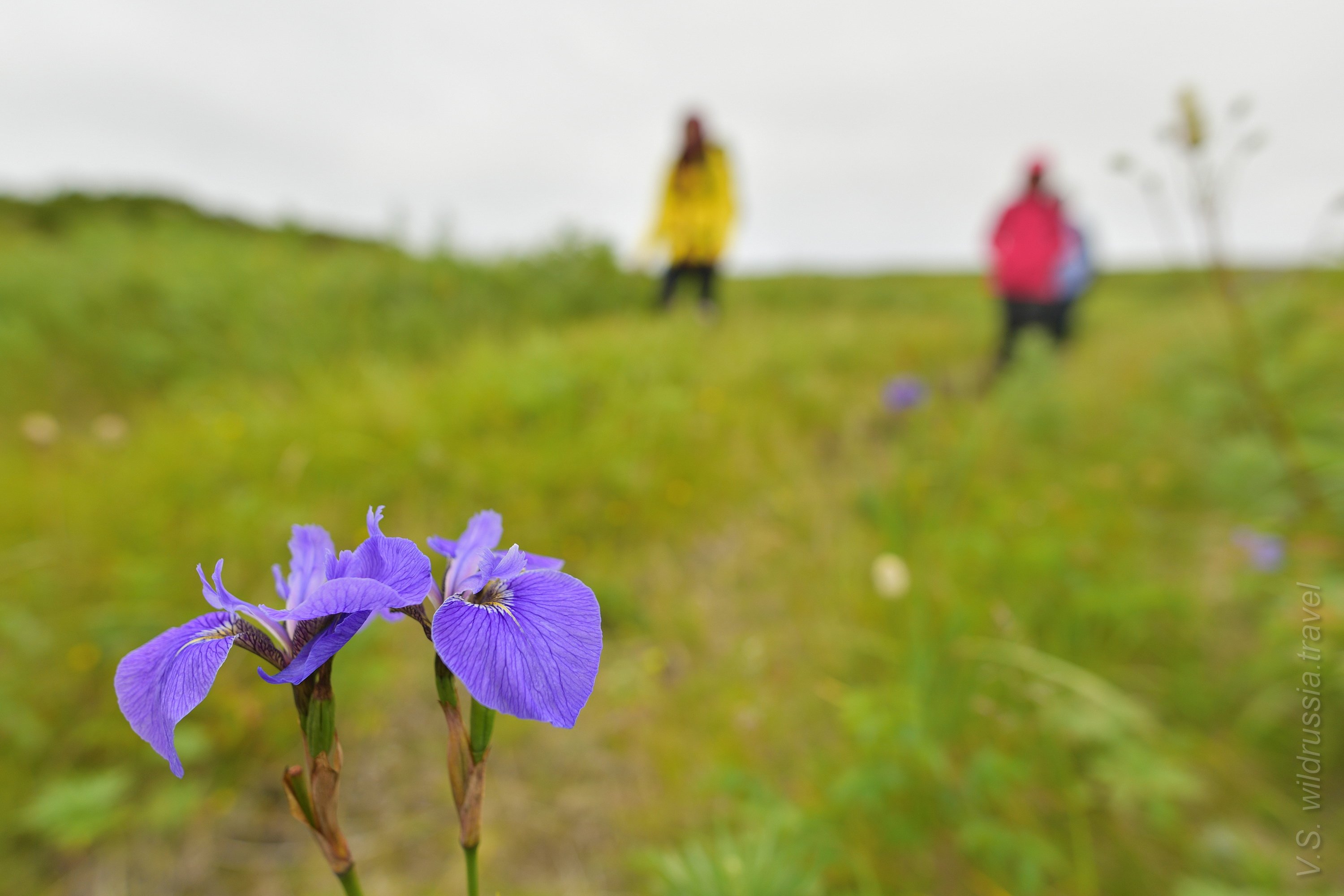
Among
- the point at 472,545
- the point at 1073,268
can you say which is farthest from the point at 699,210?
the point at 472,545

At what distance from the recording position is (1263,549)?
2037 millimetres

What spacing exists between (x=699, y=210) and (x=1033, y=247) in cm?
Result: 323

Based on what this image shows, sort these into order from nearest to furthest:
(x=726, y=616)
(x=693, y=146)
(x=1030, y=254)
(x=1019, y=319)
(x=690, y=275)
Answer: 1. (x=726, y=616)
2. (x=1030, y=254)
3. (x=1019, y=319)
4. (x=693, y=146)
5. (x=690, y=275)

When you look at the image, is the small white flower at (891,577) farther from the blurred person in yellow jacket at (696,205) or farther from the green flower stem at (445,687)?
the blurred person in yellow jacket at (696,205)

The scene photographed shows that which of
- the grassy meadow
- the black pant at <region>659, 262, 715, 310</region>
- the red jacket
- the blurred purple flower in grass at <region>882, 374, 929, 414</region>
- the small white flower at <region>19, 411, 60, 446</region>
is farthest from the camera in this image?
the black pant at <region>659, 262, 715, 310</region>

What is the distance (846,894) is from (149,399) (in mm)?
5207

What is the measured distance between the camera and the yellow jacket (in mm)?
6598

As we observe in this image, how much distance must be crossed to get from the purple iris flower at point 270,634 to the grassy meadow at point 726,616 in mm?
1012

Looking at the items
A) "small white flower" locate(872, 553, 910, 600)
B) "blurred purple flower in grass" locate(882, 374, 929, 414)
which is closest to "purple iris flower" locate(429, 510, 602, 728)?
"small white flower" locate(872, 553, 910, 600)

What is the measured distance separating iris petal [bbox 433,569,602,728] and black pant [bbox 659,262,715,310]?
6.27 metres

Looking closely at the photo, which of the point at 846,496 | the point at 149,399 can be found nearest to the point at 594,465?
the point at 846,496

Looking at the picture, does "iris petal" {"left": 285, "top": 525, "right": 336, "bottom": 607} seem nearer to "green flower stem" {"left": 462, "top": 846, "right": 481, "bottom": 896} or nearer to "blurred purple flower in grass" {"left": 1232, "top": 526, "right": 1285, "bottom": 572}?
"green flower stem" {"left": 462, "top": 846, "right": 481, "bottom": 896}

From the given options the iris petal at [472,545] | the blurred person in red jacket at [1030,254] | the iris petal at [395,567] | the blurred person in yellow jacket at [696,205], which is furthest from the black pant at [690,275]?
the iris petal at [395,567]

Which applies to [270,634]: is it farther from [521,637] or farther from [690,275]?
[690,275]
